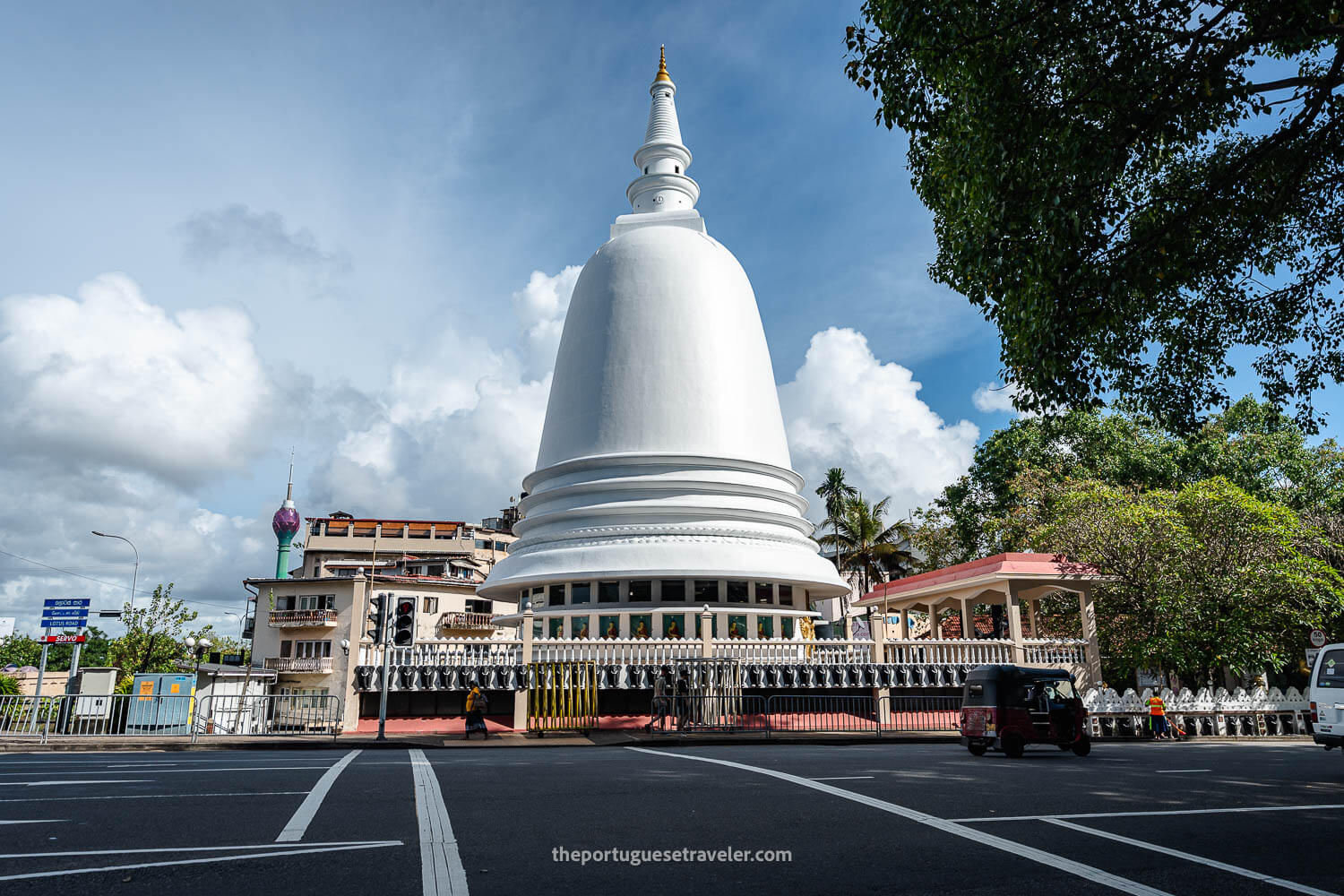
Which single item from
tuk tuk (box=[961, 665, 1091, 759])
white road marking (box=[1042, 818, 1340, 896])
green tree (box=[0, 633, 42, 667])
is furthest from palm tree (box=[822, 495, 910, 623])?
green tree (box=[0, 633, 42, 667])

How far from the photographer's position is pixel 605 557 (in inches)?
1040

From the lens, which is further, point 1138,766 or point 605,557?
point 605,557

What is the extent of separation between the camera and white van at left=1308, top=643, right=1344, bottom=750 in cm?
1564

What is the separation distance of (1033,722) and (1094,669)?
10.4 metres

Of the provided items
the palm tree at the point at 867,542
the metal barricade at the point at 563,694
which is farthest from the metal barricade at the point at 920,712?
the palm tree at the point at 867,542

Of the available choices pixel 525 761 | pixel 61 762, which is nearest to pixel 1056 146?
pixel 525 761

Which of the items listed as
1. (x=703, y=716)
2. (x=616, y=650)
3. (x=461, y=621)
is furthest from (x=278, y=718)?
(x=461, y=621)

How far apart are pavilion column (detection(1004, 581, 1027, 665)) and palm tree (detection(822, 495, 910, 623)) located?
31.3 m

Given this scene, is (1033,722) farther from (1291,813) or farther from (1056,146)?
(1056,146)

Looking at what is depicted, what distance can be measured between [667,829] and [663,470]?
21260 millimetres

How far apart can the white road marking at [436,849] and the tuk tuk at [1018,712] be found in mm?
9860

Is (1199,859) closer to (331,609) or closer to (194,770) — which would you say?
(194,770)

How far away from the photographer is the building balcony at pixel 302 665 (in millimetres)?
55000

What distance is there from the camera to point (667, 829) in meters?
7.27
